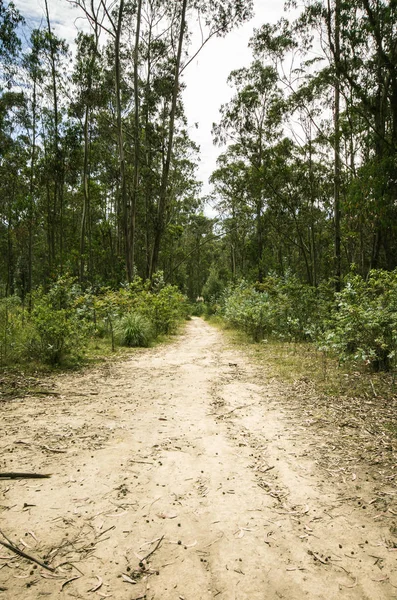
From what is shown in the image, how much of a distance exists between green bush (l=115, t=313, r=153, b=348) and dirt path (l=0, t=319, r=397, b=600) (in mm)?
5569

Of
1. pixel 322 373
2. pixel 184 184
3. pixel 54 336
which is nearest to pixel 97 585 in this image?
pixel 322 373

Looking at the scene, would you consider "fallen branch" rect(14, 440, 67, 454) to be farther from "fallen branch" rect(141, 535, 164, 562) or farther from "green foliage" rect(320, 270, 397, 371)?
"green foliage" rect(320, 270, 397, 371)

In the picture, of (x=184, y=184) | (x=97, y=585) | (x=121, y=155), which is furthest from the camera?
(x=184, y=184)

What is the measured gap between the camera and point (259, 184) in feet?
63.2

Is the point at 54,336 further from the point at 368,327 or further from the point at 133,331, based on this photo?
the point at 368,327

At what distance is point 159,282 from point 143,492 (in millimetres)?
11759

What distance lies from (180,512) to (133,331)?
7863 mm

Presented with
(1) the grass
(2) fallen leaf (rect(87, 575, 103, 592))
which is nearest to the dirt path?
(2) fallen leaf (rect(87, 575, 103, 592))

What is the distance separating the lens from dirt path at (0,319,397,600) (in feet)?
5.90

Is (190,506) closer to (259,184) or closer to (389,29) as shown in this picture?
(389,29)

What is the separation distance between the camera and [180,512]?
2.38 m

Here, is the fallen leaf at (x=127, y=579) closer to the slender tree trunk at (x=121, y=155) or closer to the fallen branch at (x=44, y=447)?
the fallen branch at (x=44, y=447)

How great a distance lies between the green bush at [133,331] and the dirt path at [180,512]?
18.3 ft

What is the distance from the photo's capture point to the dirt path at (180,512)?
5.90ft
